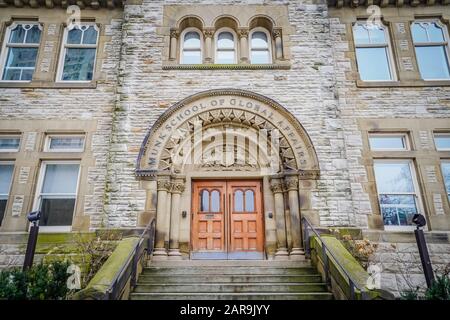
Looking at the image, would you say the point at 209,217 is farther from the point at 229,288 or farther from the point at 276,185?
the point at 229,288

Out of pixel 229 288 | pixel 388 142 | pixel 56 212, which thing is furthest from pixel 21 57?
pixel 388 142

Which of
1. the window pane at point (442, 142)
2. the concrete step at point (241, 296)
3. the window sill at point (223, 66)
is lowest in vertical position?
the concrete step at point (241, 296)

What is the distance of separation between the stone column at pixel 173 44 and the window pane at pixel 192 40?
1.20ft

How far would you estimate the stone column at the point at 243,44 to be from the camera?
31.4ft

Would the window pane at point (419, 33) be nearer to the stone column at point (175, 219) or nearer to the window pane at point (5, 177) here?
the stone column at point (175, 219)

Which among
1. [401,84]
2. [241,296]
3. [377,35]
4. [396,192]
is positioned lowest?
[241,296]

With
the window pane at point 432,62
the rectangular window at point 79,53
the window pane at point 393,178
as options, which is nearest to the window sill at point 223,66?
the rectangular window at point 79,53

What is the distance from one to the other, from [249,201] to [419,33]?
744 centimetres

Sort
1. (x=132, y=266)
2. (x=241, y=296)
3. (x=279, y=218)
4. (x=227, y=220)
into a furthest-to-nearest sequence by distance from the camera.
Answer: (x=227, y=220) → (x=279, y=218) → (x=132, y=266) → (x=241, y=296)

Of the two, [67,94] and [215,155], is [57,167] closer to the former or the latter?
[67,94]

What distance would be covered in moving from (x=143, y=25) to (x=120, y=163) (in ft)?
14.4

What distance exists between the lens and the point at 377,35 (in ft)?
33.4

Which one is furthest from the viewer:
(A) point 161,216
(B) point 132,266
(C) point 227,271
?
(A) point 161,216

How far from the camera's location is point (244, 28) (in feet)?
32.1
